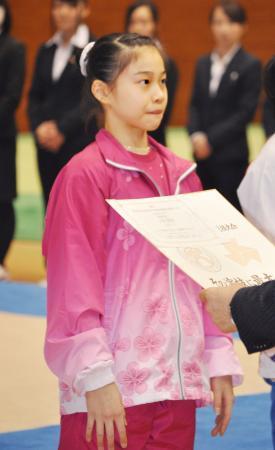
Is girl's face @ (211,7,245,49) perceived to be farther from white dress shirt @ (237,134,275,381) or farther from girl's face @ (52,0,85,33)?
white dress shirt @ (237,134,275,381)

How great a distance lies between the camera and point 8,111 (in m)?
6.68

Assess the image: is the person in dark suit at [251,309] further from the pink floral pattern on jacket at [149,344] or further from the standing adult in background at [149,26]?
the standing adult in background at [149,26]

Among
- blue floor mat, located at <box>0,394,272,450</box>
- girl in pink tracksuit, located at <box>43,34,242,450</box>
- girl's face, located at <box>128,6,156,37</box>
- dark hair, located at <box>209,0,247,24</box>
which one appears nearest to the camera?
girl in pink tracksuit, located at <box>43,34,242,450</box>

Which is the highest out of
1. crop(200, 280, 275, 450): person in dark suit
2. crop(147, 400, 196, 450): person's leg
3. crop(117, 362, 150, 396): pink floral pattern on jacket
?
crop(200, 280, 275, 450): person in dark suit

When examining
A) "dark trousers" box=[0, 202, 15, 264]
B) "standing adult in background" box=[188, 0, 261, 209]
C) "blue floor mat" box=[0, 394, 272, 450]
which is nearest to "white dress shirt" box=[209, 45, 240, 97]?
"standing adult in background" box=[188, 0, 261, 209]

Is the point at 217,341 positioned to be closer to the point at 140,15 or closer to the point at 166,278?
the point at 166,278

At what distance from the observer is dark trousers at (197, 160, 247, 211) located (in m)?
6.60

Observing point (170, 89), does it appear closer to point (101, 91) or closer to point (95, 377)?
point (101, 91)

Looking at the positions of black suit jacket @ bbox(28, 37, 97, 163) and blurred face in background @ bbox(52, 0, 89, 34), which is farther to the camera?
blurred face in background @ bbox(52, 0, 89, 34)

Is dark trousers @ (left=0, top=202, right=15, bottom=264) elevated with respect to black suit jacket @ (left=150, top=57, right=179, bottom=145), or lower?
lower

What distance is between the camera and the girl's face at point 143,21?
6.77 metres

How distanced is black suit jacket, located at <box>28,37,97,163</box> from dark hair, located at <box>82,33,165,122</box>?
354cm

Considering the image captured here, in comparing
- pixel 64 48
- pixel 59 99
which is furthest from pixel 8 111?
pixel 64 48

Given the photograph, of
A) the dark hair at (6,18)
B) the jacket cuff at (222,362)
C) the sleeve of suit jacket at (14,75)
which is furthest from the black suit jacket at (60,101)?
the jacket cuff at (222,362)
